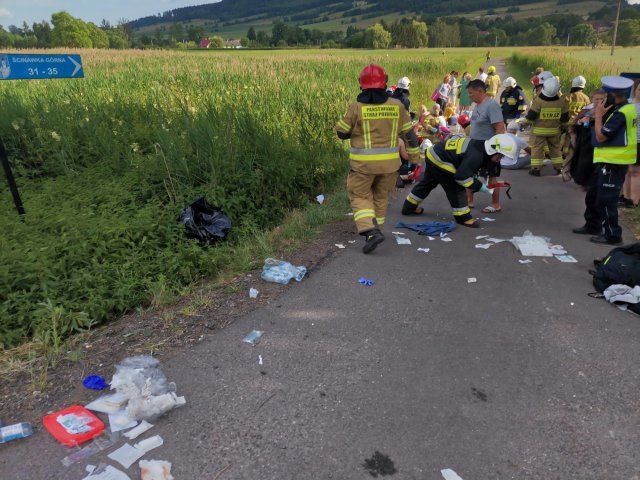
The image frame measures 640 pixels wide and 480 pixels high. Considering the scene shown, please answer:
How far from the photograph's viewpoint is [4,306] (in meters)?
3.63

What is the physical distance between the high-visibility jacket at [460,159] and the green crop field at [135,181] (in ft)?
6.77

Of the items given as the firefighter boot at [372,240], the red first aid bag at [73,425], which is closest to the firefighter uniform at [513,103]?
the firefighter boot at [372,240]

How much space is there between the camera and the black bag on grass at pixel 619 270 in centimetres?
401

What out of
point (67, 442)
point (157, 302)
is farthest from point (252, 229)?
point (67, 442)

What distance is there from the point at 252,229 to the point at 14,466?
3.56 metres

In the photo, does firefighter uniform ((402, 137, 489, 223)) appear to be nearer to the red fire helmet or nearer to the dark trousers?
the dark trousers

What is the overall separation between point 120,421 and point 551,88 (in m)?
8.50

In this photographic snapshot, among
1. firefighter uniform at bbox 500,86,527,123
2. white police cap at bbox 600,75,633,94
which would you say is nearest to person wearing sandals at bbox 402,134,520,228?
white police cap at bbox 600,75,633,94

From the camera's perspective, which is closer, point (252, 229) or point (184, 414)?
point (184, 414)

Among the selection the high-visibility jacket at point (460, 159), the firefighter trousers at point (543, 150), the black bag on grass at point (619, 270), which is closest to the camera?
the black bag on grass at point (619, 270)

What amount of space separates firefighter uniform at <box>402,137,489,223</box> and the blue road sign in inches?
172

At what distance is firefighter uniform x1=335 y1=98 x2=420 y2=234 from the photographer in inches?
189

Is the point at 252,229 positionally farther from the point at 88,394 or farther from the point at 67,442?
the point at 67,442

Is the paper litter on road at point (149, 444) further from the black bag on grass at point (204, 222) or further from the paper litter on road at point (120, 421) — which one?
the black bag on grass at point (204, 222)
